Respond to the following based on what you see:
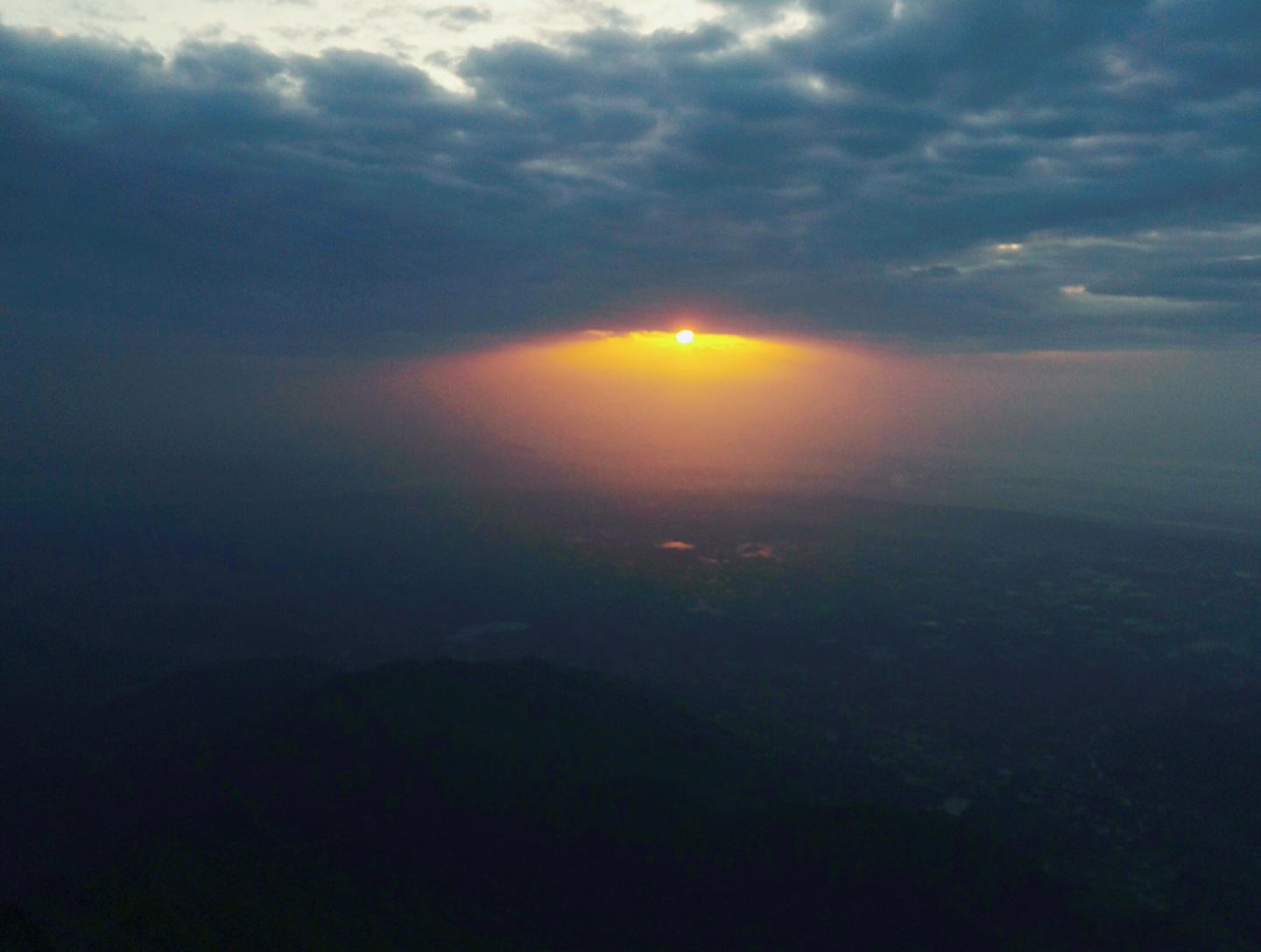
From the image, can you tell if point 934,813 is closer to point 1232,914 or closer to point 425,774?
point 1232,914

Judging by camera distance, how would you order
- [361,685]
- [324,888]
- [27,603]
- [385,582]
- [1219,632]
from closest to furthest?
[324,888]
[361,685]
[1219,632]
[27,603]
[385,582]

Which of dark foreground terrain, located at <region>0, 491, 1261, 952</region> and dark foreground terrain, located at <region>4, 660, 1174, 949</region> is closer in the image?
dark foreground terrain, located at <region>4, 660, 1174, 949</region>

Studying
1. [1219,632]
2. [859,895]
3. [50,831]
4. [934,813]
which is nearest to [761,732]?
[934,813]

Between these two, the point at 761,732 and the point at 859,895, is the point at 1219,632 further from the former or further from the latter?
the point at 859,895

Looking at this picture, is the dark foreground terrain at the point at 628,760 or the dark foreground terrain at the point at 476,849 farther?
the dark foreground terrain at the point at 628,760

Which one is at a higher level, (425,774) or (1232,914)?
(425,774)

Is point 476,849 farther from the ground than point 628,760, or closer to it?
closer to it

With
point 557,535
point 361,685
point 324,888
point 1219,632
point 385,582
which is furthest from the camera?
point 557,535

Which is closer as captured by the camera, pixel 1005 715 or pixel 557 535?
pixel 1005 715

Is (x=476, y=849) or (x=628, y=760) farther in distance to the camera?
(x=628, y=760)

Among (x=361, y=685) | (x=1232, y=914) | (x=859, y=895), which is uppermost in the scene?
(x=361, y=685)
